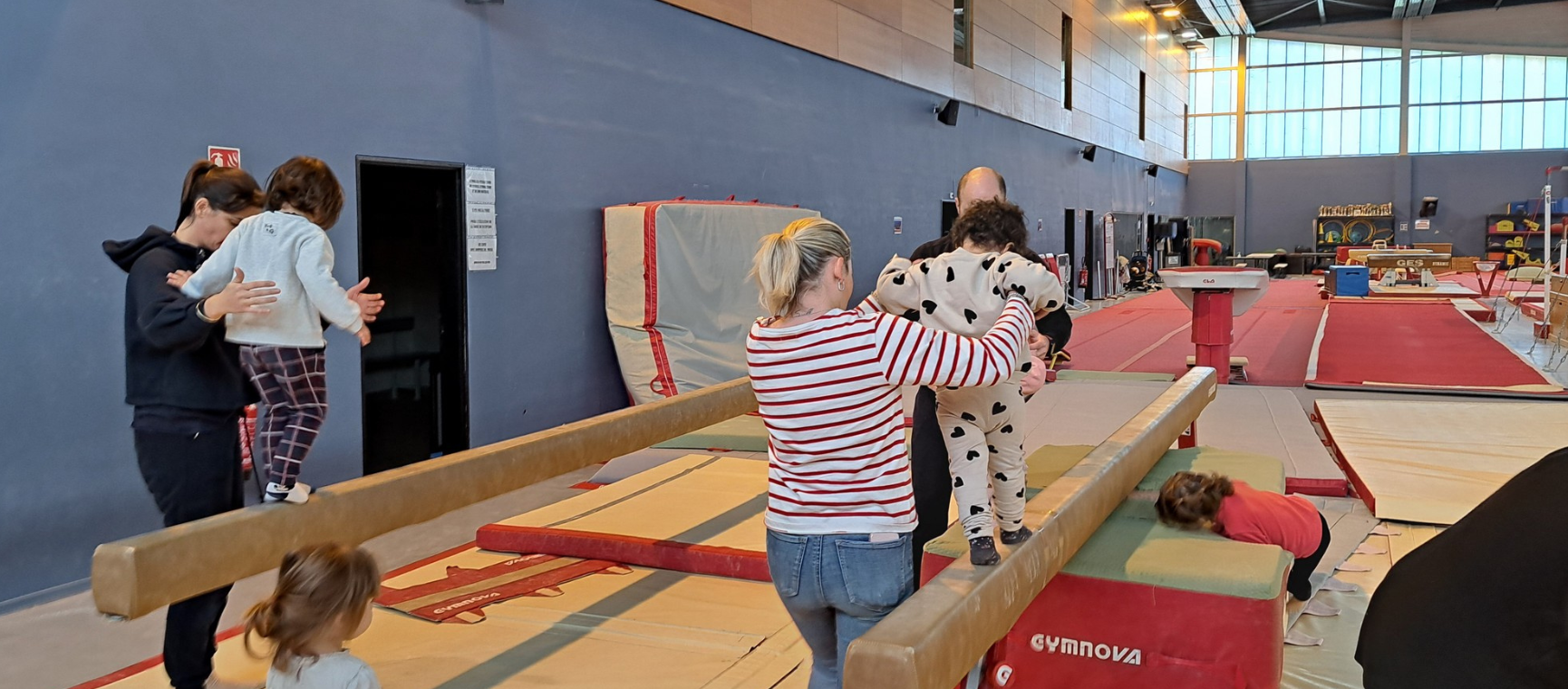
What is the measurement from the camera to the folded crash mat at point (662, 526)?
4238mm

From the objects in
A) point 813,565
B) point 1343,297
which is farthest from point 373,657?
point 1343,297

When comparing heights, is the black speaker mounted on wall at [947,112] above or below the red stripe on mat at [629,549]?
above

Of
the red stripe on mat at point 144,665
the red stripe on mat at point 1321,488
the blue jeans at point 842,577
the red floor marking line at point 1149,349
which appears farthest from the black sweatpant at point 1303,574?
the red floor marking line at point 1149,349

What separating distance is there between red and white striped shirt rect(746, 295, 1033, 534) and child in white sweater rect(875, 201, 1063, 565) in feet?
1.90

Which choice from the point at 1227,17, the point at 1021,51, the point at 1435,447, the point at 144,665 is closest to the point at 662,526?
the point at 144,665

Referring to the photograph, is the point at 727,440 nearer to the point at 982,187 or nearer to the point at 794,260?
the point at 982,187

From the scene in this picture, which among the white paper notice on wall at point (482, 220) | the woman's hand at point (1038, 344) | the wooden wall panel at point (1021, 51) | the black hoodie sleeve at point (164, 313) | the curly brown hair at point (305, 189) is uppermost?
the wooden wall panel at point (1021, 51)

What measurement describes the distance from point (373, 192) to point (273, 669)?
4.54 m

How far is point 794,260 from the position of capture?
2.07m

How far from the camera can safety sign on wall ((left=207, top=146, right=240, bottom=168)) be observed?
16.2 feet

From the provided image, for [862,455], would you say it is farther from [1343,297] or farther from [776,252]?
[1343,297]

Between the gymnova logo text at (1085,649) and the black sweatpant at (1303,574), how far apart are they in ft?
3.62

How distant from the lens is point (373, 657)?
3.37 meters

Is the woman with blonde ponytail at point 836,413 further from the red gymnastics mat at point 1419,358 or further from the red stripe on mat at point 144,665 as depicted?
the red gymnastics mat at point 1419,358
